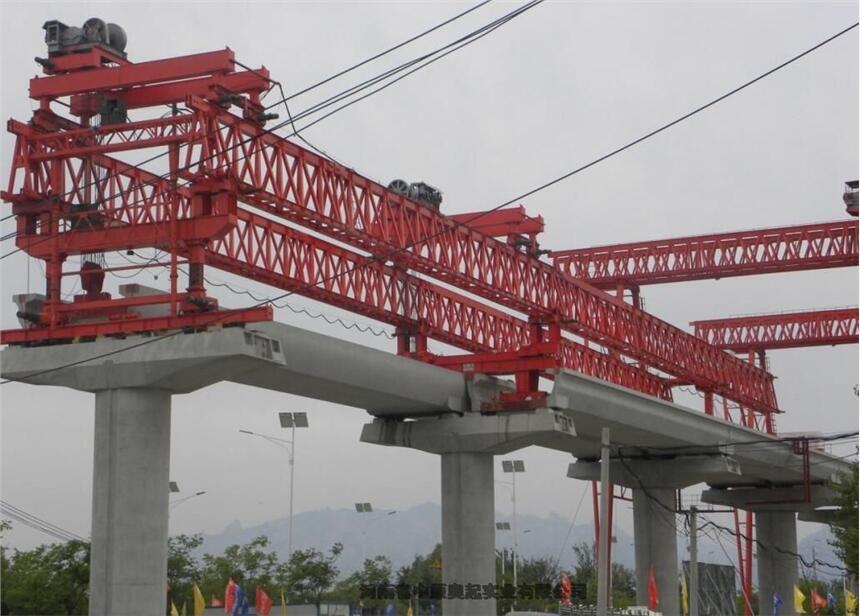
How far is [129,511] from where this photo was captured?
1585 inches

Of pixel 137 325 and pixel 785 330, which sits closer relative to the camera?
pixel 137 325

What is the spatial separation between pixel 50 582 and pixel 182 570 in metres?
17.0

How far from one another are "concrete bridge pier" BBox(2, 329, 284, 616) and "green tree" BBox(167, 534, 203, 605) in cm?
4544

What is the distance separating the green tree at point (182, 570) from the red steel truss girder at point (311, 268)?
98.1 feet

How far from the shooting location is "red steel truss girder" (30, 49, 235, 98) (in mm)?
42000

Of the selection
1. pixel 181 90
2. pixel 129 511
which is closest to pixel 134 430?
pixel 129 511

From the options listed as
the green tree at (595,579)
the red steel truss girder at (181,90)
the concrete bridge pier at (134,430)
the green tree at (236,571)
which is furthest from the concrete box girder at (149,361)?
the green tree at (595,579)

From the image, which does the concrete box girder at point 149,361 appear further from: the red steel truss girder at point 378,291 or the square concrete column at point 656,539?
the square concrete column at point 656,539

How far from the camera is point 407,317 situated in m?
56.8

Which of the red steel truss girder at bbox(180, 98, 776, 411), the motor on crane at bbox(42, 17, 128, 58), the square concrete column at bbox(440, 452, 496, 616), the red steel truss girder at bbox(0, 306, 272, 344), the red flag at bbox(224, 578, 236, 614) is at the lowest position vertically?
the red flag at bbox(224, 578, 236, 614)

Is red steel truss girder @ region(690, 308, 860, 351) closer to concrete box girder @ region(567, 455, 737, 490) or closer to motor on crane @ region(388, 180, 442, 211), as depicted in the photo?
concrete box girder @ region(567, 455, 737, 490)

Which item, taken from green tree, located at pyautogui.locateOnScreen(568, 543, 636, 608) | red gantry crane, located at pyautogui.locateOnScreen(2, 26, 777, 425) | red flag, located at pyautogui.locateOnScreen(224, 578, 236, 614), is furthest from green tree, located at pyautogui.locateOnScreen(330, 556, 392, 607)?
red gantry crane, located at pyautogui.locateOnScreen(2, 26, 777, 425)

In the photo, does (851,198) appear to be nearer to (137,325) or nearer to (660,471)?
(660,471)

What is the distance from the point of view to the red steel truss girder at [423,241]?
43.5 m
